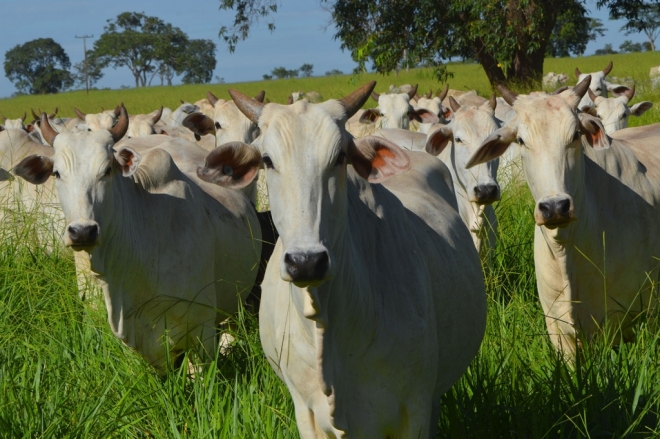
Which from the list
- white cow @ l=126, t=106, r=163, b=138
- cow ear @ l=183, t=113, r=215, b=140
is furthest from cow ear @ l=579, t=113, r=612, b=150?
white cow @ l=126, t=106, r=163, b=138

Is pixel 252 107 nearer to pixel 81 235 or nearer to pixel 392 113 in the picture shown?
pixel 81 235

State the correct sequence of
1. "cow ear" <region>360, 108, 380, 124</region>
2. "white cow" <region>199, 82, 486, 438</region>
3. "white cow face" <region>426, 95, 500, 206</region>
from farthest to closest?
"cow ear" <region>360, 108, 380, 124</region>
"white cow face" <region>426, 95, 500, 206</region>
"white cow" <region>199, 82, 486, 438</region>

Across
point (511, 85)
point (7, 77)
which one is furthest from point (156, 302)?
point (7, 77)

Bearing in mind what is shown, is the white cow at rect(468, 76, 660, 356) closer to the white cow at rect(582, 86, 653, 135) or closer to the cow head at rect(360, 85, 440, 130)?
the white cow at rect(582, 86, 653, 135)

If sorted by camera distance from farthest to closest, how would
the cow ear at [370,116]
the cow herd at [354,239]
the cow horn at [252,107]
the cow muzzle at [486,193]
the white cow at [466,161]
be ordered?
the cow ear at [370,116] → the white cow at [466,161] → the cow muzzle at [486,193] → the cow horn at [252,107] → the cow herd at [354,239]

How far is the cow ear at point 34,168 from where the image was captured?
4977mm

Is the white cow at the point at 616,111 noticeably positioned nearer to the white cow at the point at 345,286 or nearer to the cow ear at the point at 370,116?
the cow ear at the point at 370,116

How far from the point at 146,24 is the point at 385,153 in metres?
79.3

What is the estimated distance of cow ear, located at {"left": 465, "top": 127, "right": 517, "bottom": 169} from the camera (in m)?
4.56

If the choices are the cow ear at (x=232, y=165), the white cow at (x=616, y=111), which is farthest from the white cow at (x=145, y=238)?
the white cow at (x=616, y=111)

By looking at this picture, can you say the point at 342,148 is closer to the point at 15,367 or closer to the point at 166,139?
the point at 15,367

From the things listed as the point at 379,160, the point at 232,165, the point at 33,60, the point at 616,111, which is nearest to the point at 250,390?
the point at 232,165

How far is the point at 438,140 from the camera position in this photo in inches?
268

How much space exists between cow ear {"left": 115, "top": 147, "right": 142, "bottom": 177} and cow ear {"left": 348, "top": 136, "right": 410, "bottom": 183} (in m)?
2.09
